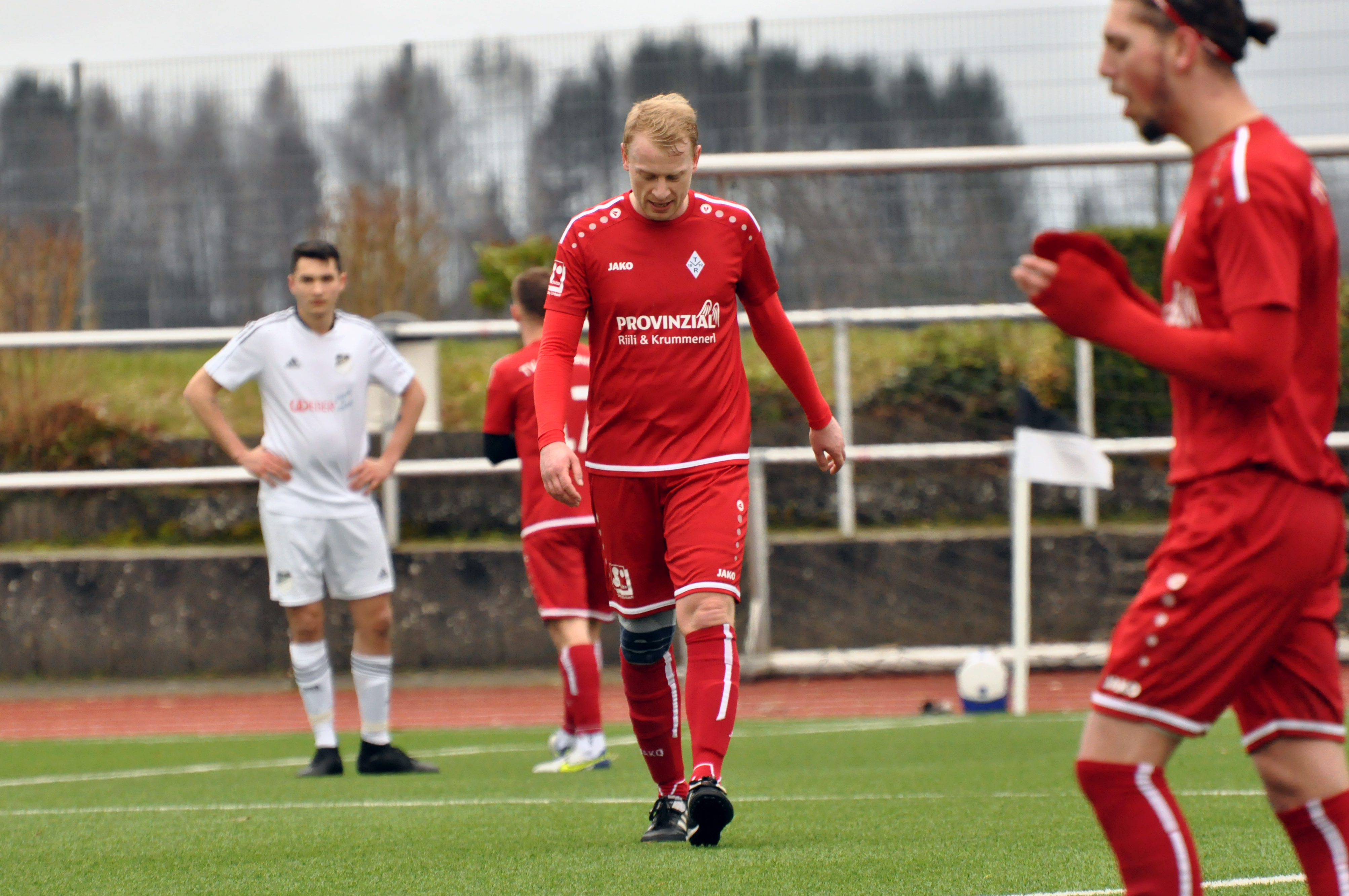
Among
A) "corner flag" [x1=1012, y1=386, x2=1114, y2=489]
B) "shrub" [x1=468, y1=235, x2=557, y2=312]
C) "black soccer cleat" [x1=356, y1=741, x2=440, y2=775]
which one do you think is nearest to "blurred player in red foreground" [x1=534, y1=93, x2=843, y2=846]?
"black soccer cleat" [x1=356, y1=741, x2=440, y2=775]

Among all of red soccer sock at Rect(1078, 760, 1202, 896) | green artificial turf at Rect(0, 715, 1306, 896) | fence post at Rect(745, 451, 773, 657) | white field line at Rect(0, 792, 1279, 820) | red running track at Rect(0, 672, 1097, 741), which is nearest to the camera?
red soccer sock at Rect(1078, 760, 1202, 896)

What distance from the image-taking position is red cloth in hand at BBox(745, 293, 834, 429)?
488cm

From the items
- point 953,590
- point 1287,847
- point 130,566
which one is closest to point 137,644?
point 130,566

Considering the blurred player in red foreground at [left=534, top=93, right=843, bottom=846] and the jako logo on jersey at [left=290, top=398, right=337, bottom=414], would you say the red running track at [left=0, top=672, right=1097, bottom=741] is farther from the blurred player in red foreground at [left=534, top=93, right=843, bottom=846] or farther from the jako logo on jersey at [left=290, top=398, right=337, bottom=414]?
the blurred player in red foreground at [left=534, top=93, right=843, bottom=846]

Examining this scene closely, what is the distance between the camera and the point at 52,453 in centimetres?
1216

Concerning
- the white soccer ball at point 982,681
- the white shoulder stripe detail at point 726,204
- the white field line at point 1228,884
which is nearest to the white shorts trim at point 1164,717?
the white field line at point 1228,884

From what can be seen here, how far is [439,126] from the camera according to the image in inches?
576

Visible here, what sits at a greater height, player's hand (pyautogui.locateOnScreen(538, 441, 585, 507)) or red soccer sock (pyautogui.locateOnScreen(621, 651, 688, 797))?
player's hand (pyautogui.locateOnScreen(538, 441, 585, 507))

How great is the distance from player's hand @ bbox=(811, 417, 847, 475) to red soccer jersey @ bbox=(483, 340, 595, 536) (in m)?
2.22

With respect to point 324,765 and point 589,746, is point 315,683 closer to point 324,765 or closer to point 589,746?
point 324,765

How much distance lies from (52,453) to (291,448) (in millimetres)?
5867

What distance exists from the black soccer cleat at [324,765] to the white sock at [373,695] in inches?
5.9

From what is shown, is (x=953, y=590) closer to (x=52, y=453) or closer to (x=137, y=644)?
(x=137, y=644)

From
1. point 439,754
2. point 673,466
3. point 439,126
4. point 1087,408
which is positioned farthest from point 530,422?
point 439,126
